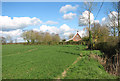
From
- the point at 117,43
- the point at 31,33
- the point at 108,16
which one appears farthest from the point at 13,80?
the point at 31,33

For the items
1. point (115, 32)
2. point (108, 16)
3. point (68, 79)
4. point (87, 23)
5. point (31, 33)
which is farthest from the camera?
Answer: point (31, 33)

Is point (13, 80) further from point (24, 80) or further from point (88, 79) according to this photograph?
point (88, 79)

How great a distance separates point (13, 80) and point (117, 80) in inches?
233

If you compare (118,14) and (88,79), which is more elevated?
(118,14)

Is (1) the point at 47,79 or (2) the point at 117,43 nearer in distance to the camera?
(1) the point at 47,79

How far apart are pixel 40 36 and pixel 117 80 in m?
74.4

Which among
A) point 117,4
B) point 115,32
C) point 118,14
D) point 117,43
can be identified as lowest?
point 117,43

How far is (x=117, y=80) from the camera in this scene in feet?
19.8

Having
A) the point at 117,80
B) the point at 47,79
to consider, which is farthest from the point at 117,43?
the point at 47,79

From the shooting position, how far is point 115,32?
1702cm

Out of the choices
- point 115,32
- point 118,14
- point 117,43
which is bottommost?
point 117,43

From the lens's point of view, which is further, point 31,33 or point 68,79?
point 31,33

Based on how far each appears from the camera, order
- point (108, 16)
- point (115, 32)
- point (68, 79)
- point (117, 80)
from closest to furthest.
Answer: point (68, 79) → point (117, 80) → point (115, 32) → point (108, 16)

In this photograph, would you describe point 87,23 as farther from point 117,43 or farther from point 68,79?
point 68,79
